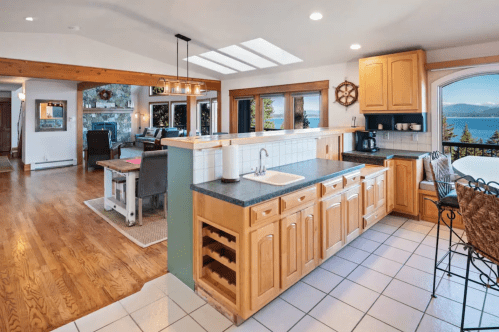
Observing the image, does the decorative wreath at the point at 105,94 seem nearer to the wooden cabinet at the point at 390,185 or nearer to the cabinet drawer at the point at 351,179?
the wooden cabinet at the point at 390,185

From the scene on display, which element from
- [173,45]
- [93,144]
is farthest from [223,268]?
[93,144]

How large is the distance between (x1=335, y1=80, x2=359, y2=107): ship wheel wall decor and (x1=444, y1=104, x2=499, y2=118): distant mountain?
133cm

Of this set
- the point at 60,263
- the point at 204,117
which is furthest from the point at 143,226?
the point at 204,117

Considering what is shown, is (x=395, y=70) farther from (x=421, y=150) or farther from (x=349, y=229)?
(x=349, y=229)

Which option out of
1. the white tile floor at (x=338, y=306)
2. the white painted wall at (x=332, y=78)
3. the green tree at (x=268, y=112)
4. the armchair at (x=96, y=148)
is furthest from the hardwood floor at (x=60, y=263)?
the green tree at (x=268, y=112)

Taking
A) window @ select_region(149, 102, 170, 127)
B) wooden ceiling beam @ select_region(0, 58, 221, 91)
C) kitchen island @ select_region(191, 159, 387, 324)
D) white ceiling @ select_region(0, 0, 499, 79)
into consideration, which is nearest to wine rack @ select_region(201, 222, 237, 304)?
kitchen island @ select_region(191, 159, 387, 324)

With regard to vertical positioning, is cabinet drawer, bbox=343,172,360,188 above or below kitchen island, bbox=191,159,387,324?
above

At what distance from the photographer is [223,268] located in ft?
7.55

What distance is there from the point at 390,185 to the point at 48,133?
28.3 feet

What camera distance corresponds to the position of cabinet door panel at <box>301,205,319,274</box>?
232 cm

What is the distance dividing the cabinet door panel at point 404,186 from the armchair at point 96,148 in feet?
23.3

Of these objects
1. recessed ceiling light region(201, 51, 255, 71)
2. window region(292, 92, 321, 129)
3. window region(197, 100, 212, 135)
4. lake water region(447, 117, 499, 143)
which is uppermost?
recessed ceiling light region(201, 51, 255, 71)

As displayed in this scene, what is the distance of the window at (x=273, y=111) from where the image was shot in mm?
6285

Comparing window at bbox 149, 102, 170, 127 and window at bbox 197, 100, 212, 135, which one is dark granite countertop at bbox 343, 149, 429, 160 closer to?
window at bbox 197, 100, 212, 135
